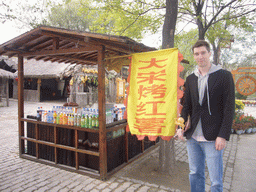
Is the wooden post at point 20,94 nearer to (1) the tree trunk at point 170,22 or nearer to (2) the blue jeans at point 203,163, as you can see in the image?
(1) the tree trunk at point 170,22

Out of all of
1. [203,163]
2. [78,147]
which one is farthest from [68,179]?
Answer: [203,163]

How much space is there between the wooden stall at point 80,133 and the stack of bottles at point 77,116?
13 centimetres

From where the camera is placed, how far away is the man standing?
6.29 feet

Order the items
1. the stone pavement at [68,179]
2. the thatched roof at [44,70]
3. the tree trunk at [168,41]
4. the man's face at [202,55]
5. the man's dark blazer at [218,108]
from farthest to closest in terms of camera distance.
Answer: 1. the thatched roof at [44,70]
2. the tree trunk at [168,41]
3. the stone pavement at [68,179]
4. the man's face at [202,55]
5. the man's dark blazer at [218,108]

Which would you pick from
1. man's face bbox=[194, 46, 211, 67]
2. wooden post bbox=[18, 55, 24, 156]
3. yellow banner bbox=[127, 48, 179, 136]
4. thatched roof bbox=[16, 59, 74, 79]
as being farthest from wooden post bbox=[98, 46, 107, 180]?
thatched roof bbox=[16, 59, 74, 79]

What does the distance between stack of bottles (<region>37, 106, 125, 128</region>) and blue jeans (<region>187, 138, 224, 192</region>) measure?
7.01 feet

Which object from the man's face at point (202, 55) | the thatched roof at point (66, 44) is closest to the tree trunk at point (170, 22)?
the thatched roof at point (66, 44)

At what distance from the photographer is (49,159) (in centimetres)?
445

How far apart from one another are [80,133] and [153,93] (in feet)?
6.67

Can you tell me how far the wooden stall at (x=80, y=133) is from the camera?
361cm

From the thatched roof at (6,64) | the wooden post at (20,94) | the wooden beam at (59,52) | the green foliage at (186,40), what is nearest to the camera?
the wooden beam at (59,52)

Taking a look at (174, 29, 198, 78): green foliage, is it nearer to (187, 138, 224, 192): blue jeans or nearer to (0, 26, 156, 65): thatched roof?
(0, 26, 156, 65): thatched roof

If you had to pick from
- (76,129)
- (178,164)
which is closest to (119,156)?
(76,129)

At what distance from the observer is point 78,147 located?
4.04 m
